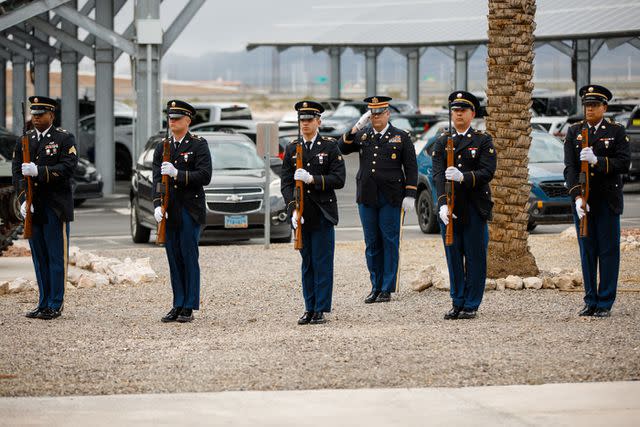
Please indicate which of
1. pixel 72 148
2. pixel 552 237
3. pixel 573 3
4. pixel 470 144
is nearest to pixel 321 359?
pixel 470 144

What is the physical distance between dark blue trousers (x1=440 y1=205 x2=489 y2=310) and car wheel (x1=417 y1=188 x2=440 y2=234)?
940 centimetres

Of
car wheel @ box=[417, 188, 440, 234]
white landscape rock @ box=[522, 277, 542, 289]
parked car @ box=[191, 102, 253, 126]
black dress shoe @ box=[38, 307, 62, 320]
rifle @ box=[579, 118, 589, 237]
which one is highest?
parked car @ box=[191, 102, 253, 126]

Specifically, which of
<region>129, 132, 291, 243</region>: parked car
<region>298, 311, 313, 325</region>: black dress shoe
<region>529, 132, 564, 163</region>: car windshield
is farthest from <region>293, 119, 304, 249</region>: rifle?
<region>529, 132, 564, 163</region>: car windshield

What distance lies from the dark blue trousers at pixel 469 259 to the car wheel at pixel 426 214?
30.8 feet

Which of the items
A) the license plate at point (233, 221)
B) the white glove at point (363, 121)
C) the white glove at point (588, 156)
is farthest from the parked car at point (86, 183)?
the white glove at point (588, 156)

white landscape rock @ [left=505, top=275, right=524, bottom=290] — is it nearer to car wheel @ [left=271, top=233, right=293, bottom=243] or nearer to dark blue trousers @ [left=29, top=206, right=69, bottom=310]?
dark blue trousers @ [left=29, top=206, right=69, bottom=310]

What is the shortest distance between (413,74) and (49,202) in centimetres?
5552

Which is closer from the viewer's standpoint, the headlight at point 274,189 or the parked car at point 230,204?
the parked car at point 230,204

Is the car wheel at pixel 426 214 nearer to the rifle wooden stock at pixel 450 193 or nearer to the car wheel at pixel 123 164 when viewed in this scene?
the rifle wooden stock at pixel 450 193

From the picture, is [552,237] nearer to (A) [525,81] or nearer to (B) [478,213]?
(A) [525,81]

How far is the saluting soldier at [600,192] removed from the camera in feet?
36.0

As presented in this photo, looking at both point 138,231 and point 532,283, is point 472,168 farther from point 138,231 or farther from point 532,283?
point 138,231

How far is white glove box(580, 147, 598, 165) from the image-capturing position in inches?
427

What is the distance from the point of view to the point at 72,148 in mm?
11570
